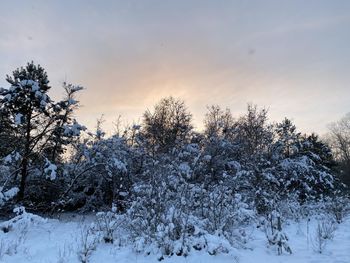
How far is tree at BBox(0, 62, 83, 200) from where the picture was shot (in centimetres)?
1426

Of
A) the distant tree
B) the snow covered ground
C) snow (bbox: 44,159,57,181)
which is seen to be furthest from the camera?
the distant tree

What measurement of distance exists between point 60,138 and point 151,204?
9.89 m

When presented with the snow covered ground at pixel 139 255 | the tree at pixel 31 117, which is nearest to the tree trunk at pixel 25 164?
the tree at pixel 31 117

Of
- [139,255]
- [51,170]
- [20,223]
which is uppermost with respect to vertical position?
[51,170]

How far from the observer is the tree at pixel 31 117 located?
14.3m

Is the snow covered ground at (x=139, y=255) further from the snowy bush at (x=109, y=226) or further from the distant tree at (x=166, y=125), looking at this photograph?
the distant tree at (x=166, y=125)

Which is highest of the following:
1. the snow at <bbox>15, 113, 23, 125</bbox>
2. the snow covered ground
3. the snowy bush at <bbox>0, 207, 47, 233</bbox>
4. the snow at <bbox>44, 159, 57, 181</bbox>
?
the snow at <bbox>15, 113, 23, 125</bbox>

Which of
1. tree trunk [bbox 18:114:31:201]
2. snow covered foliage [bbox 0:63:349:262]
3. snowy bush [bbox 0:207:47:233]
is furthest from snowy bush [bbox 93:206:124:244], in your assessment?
tree trunk [bbox 18:114:31:201]

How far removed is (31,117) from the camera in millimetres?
15039

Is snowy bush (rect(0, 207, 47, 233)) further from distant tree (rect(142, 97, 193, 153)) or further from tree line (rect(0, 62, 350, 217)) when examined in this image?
distant tree (rect(142, 97, 193, 153))

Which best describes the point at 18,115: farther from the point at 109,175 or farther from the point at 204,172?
the point at 204,172

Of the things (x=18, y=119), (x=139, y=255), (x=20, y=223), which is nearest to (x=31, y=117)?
(x=18, y=119)

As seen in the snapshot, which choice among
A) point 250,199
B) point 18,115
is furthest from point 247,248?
point 18,115

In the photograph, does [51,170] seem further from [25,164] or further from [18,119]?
[18,119]
